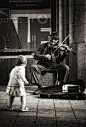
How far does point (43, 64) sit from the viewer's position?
10.1m

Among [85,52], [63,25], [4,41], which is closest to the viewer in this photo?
[85,52]

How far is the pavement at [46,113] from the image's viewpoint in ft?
19.5

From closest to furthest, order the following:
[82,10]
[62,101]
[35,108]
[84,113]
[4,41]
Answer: [84,113], [35,108], [62,101], [82,10], [4,41]

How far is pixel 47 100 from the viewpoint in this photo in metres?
8.47

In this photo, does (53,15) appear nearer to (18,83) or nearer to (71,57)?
(71,57)

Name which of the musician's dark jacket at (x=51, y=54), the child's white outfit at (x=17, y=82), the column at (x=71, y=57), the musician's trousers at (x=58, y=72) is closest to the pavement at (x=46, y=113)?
the child's white outfit at (x=17, y=82)

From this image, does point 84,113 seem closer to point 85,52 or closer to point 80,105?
point 80,105

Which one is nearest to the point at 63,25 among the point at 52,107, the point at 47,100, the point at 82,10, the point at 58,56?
the point at 82,10

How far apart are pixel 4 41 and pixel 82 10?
10.9 ft

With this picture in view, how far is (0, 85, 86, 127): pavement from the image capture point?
5934mm

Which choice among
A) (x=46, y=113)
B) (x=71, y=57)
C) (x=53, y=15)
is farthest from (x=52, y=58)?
(x=46, y=113)

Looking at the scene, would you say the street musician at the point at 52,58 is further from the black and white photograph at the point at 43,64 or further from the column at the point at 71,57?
the column at the point at 71,57

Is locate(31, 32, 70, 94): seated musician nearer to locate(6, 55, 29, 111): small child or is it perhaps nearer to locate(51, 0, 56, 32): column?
locate(51, 0, 56, 32): column

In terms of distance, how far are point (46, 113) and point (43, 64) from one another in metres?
3.44
